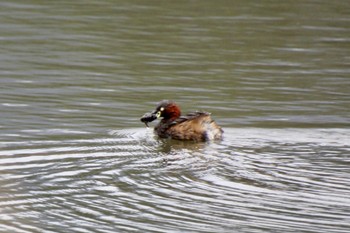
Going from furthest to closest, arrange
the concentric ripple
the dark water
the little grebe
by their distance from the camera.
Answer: the little grebe
the dark water
the concentric ripple

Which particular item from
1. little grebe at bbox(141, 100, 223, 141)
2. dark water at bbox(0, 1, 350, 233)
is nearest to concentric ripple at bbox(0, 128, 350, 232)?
dark water at bbox(0, 1, 350, 233)

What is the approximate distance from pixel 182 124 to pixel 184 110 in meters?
1.35

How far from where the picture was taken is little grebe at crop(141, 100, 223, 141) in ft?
34.9

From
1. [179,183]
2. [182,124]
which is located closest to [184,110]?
[182,124]

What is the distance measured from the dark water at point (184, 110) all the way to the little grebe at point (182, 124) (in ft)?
0.38

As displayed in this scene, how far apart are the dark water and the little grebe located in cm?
11

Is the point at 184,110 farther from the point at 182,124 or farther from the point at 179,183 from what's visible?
the point at 179,183

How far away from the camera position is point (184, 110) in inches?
483

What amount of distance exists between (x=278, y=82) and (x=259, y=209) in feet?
19.6

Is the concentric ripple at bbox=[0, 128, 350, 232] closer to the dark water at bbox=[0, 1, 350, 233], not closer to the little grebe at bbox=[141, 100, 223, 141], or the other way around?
the dark water at bbox=[0, 1, 350, 233]

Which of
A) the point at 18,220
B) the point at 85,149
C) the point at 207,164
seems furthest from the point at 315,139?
the point at 18,220

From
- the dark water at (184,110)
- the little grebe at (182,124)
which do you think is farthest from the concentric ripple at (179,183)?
the little grebe at (182,124)

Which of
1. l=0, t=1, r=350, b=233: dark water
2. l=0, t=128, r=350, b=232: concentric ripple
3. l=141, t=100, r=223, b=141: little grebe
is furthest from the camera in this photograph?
l=141, t=100, r=223, b=141: little grebe

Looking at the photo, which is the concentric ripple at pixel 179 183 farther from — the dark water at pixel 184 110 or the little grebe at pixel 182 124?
the little grebe at pixel 182 124
